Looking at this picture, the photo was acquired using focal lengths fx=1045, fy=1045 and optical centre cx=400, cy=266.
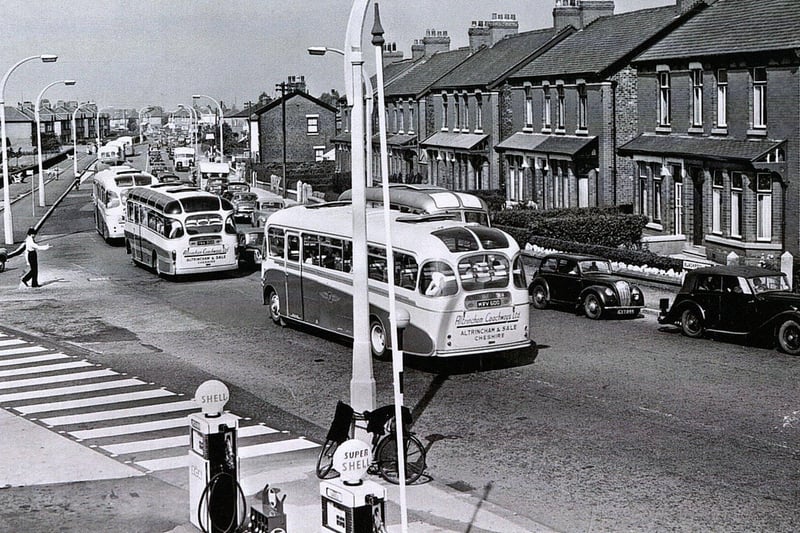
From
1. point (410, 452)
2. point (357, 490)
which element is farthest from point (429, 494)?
point (357, 490)

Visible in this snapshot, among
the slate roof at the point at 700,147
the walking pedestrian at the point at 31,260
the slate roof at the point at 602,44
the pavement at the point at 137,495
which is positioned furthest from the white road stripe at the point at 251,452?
the slate roof at the point at 602,44

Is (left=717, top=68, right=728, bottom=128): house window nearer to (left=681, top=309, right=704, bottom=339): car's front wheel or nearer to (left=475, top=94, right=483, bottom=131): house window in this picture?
(left=681, top=309, right=704, bottom=339): car's front wheel

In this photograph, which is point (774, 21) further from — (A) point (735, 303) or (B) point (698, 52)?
(A) point (735, 303)

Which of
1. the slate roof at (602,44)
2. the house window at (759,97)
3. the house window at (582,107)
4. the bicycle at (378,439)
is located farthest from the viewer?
the house window at (582,107)

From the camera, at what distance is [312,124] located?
10144cm

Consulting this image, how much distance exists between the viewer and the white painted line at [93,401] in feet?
59.4

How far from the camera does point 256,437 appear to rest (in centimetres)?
1588

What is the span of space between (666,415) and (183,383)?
8.98 meters

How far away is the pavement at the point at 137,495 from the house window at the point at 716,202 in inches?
928

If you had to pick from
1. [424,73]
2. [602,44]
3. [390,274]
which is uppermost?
[424,73]

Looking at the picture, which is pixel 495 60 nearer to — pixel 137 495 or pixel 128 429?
pixel 128 429

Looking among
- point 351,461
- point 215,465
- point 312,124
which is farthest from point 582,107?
point 312,124

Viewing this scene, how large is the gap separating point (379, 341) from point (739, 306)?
781 centimetres

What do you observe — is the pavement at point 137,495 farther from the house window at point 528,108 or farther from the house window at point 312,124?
the house window at point 312,124
